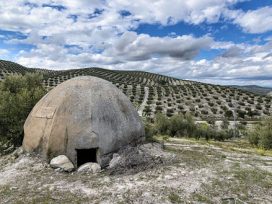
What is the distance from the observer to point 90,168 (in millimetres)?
12914

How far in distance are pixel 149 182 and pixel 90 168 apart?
2.64 metres

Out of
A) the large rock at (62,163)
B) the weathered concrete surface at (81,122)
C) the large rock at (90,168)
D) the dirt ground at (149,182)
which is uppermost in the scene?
the weathered concrete surface at (81,122)

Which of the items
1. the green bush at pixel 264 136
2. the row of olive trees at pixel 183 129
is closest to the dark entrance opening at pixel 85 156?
the green bush at pixel 264 136

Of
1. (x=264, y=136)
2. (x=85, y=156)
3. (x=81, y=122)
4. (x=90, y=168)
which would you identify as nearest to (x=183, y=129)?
(x=264, y=136)

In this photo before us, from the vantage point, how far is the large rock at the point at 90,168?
1281 cm

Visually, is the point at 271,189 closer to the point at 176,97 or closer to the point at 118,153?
the point at 118,153

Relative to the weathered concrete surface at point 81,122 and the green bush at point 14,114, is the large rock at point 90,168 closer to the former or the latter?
the weathered concrete surface at point 81,122

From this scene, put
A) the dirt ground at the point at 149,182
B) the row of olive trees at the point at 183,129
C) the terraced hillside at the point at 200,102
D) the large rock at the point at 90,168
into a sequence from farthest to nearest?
the terraced hillside at the point at 200,102 < the row of olive trees at the point at 183,129 < the large rock at the point at 90,168 < the dirt ground at the point at 149,182

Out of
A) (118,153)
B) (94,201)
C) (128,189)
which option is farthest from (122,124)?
(94,201)

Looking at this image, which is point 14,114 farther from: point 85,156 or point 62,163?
point 62,163

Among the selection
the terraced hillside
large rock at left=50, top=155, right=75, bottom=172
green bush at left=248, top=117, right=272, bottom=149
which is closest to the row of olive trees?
green bush at left=248, top=117, right=272, bottom=149

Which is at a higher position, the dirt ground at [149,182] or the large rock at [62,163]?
the large rock at [62,163]

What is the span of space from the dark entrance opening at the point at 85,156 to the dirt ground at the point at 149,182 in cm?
132

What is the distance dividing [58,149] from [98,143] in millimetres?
1679
